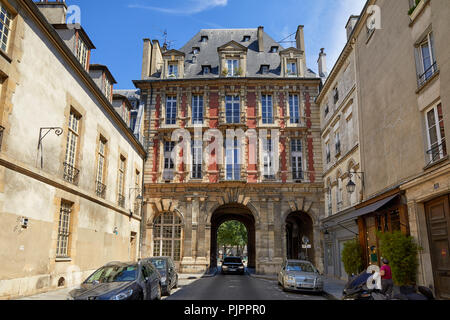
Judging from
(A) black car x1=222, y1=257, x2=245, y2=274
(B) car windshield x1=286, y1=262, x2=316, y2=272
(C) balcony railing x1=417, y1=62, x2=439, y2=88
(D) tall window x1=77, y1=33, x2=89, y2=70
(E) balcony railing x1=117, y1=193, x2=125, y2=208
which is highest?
Result: (D) tall window x1=77, y1=33, x2=89, y2=70

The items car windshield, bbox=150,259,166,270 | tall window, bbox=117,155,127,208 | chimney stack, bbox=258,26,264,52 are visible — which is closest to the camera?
car windshield, bbox=150,259,166,270

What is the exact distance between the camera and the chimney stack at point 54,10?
49.6 ft

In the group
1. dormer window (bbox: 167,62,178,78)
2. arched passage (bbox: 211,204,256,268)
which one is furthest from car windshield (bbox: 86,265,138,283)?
arched passage (bbox: 211,204,256,268)

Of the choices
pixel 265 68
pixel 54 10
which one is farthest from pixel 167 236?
pixel 54 10

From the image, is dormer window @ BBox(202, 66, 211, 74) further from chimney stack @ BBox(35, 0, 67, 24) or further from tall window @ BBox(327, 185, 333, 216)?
chimney stack @ BBox(35, 0, 67, 24)

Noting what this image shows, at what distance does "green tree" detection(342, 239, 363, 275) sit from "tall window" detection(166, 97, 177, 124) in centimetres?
1602

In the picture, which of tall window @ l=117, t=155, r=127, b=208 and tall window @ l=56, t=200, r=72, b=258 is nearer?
tall window @ l=56, t=200, r=72, b=258

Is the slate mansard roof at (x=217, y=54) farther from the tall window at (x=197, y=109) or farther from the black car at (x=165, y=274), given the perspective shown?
the black car at (x=165, y=274)

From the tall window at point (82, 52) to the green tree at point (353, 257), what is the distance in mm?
14462

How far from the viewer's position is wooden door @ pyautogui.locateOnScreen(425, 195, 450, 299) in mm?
10633

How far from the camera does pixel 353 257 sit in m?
16.2

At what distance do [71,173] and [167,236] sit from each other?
13.0m

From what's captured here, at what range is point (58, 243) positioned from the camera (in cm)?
1338
